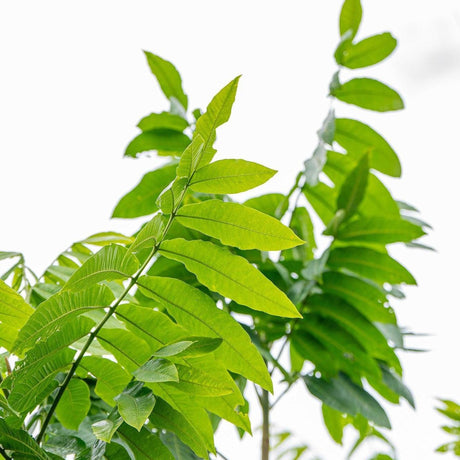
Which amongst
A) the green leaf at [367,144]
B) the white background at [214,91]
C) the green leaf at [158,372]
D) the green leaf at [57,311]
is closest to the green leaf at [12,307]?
the green leaf at [57,311]

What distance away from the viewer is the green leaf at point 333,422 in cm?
113

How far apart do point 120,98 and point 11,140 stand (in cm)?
51

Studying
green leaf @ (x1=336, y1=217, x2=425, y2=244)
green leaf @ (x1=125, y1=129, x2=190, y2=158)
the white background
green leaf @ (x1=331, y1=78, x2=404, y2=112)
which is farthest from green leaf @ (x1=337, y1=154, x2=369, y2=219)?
the white background

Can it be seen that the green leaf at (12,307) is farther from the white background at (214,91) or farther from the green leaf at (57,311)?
the white background at (214,91)

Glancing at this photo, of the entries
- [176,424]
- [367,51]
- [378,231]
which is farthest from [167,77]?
[176,424]

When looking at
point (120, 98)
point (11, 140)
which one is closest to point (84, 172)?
→ point (11, 140)

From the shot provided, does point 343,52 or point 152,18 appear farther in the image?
point 152,18

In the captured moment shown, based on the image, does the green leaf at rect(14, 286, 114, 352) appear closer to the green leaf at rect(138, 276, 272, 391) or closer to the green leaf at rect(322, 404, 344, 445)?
the green leaf at rect(138, 276, 272, 391)

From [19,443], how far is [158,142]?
69 centimetres

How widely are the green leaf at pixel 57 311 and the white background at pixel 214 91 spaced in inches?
49.6

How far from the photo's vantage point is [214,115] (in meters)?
0.46

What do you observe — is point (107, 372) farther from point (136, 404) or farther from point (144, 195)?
point (144, 195)

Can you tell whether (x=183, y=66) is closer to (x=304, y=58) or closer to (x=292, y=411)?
(x=304, y=58)

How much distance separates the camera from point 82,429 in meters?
0.70
